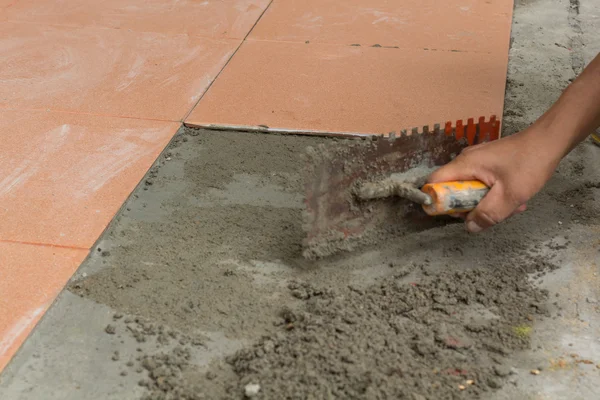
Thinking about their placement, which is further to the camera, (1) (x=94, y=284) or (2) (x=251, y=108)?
(2) (x=251, y=108)

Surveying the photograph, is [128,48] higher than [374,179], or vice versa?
[374,179]

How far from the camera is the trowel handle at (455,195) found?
6.69ft

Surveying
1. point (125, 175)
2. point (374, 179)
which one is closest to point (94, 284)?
point (125, 175)

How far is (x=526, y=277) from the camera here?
210cm

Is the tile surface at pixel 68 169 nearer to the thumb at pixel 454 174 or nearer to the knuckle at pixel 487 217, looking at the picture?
the thumb at pixel 454 174

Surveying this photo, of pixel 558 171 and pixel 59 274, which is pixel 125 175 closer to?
pixel 59 274

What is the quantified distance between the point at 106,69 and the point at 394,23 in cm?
179

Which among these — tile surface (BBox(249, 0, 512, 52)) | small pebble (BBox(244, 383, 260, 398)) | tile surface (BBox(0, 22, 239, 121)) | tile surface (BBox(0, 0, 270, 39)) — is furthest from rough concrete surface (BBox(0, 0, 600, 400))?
tile surface (BBox(0, 0, 270, 39))

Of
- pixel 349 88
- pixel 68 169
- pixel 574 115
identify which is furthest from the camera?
pixel 349 88

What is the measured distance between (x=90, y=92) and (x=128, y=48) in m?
0.58

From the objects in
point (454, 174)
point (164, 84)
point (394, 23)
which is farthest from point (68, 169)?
point (394, 23)

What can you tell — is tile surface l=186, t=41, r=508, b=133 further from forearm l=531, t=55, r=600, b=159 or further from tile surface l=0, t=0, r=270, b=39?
forearm l=531, t=55, r=600, b=159

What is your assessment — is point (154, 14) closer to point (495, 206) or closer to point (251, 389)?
point (495, 206)

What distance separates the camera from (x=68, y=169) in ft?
8.95
